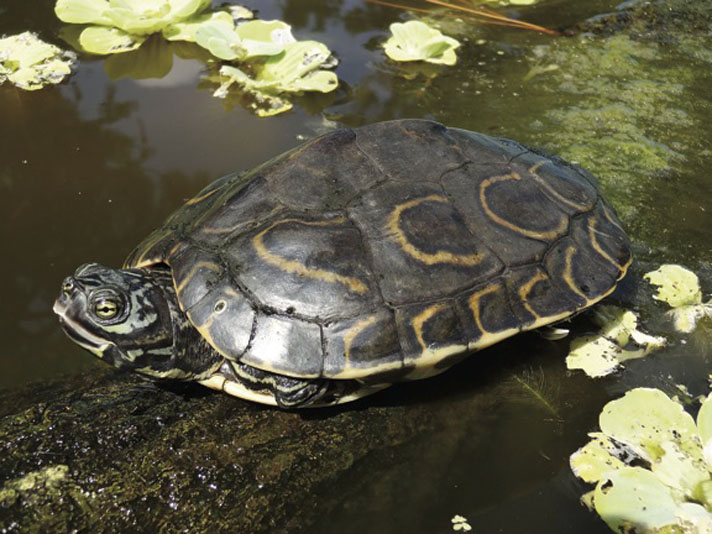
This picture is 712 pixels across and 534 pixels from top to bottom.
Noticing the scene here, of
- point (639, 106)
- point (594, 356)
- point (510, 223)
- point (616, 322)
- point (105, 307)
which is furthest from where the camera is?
point (639, 106)

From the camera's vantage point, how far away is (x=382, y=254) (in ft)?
9.69

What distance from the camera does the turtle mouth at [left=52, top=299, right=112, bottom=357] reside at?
9.08ft

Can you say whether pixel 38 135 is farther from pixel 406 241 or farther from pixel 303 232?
pixel 406 241

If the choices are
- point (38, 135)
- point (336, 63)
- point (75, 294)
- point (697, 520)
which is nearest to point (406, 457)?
point (697, 520)

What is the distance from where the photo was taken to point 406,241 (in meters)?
3.00

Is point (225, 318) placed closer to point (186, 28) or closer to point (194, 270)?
point (194, 270)

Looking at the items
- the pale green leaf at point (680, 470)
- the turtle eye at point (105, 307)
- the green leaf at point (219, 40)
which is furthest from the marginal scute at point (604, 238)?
the green leaf at point (219, 40)

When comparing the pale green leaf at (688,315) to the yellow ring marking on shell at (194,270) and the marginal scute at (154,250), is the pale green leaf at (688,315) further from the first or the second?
the marginal scute at (154,250)

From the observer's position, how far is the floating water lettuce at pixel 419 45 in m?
5.88

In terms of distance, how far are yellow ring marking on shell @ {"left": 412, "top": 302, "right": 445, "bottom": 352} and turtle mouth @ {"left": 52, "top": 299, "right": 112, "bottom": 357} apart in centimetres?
137

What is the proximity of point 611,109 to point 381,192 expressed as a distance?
3289mm

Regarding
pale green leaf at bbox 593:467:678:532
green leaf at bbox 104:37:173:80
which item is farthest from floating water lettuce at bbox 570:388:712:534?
green leaf at bbox 104:37:173:80

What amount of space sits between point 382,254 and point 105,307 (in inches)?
49.4

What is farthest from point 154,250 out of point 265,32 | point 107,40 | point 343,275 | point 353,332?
point 107,40
